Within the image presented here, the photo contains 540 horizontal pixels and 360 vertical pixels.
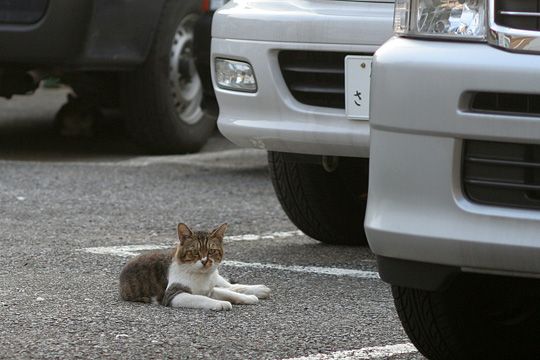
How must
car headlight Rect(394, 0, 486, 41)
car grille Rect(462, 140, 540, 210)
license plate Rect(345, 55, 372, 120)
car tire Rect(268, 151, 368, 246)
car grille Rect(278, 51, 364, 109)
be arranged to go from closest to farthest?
1. car grille Rect(462, 140, 540, 210)
2. car headlight Rect(394, 0, 486, 41)
3. license plate Rect(345, 55, 372, 120)
4. car grille Rect(278, 51, 364, 109)
5. car tire Rect(268, 151, 368, 246)

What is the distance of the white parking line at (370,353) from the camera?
14.2 feet

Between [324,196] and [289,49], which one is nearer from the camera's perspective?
[289,49]

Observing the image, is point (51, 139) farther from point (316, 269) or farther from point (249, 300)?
point (249, 300)

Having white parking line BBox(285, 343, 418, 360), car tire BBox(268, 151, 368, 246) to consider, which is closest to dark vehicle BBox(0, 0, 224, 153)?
car tire BBox(268, 151, 368, 246)

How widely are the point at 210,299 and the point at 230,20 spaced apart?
137 cm

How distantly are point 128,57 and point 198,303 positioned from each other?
405 centimetres

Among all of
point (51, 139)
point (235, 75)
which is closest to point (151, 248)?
point (235, 75)

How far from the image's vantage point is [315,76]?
5.64m

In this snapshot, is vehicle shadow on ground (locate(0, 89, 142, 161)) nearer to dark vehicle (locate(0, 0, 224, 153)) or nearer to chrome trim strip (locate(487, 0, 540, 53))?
dark vehicle (locate(0, 0, 224, 153))

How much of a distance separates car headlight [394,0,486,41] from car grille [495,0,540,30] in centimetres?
5

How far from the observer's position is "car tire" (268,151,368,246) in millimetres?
6277

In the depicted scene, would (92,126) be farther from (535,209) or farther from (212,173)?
(535,209)

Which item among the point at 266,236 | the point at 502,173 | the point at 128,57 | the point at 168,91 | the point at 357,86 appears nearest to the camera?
the point at 502,173

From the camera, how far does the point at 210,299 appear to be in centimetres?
509
